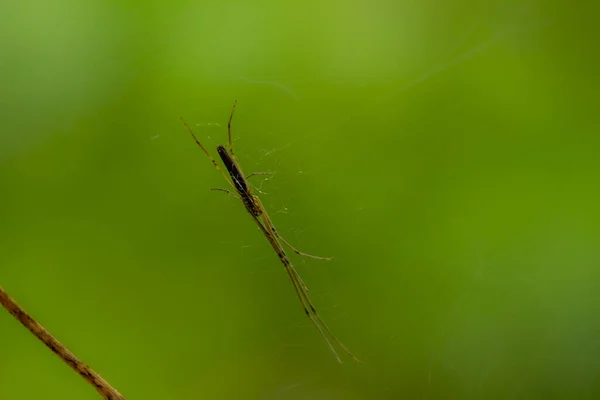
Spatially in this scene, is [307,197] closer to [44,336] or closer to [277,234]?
[277,234]

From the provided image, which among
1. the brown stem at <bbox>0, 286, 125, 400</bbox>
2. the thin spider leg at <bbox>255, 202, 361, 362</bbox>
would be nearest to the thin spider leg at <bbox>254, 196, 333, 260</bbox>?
the thin spider leg at <bbox>255, 202, 361, 362</bbox>

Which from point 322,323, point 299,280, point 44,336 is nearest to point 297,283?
point 299,280

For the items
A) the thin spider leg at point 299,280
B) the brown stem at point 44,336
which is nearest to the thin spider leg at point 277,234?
the thin spider leg at point 299,280

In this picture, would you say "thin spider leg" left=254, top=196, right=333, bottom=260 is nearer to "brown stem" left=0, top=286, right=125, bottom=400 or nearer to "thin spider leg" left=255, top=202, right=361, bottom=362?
"thin spider leg" left=255, top=202, right=361, bottom=362

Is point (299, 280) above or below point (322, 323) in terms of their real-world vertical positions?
above

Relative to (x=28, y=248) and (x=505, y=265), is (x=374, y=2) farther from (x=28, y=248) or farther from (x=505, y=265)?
(x=28, y=248)

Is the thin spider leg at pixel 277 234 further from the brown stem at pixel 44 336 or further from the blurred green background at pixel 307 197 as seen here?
the brown stem at pixel 44 336

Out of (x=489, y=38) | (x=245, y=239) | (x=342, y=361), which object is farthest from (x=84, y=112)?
(x=489, y=38)

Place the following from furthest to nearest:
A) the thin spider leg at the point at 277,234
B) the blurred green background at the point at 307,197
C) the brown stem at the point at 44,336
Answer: the blurred green background at the point at 307,197 < the thin spider leg at the point at 277,234 < the brown stem at the point at 44,336
